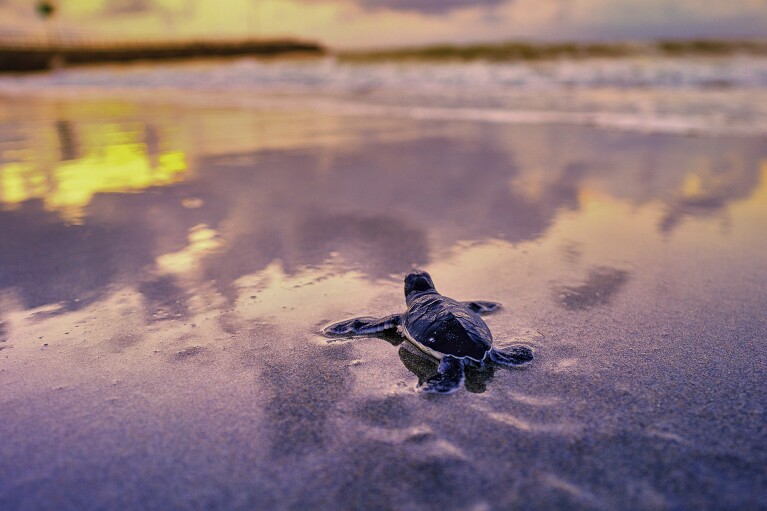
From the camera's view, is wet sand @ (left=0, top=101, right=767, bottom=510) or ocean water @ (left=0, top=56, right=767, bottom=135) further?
ocean water @ (left=0, top=56, right=767, bottom=135)

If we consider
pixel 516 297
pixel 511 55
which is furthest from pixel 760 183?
pixel 511 55

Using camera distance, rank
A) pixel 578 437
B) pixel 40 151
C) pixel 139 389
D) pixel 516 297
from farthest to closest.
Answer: pixel 40 151 → pixel 516 297 → pixel 139 389 → pixel 578 437

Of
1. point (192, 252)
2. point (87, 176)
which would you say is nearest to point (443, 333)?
point (192, 252)

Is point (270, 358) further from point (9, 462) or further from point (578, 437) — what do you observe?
point (578, 437)

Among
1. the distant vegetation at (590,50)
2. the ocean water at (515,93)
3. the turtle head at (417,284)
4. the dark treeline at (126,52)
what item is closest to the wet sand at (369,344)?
the turtle head at (417,284)

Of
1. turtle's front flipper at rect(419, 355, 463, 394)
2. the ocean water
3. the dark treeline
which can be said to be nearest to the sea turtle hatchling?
turtle's front flipper at rect(419, 355, 463, 394)

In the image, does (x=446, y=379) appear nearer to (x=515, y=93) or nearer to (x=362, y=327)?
(x=362, y=327)

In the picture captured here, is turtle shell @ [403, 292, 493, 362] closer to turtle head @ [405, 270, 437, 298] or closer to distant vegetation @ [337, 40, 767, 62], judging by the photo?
turtle head @ [405, 270, 437, 298]
